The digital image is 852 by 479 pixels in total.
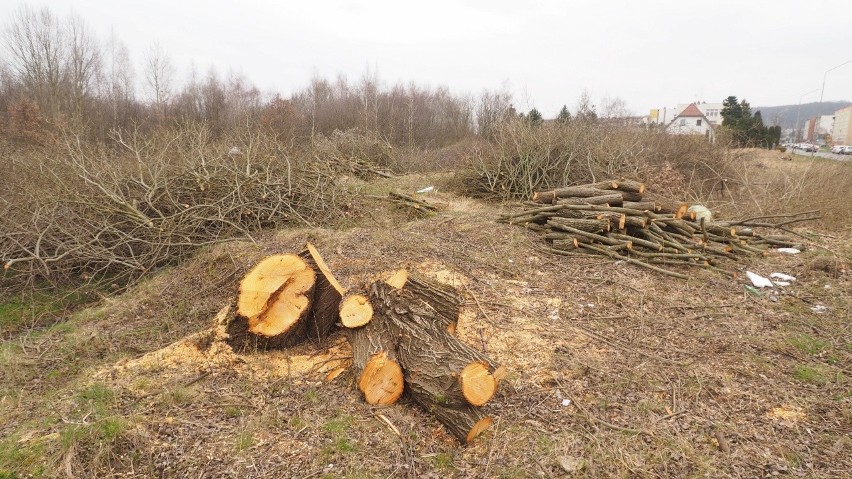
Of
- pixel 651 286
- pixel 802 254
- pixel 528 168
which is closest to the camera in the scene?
pixel 651 286

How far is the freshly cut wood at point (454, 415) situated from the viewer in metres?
3.14

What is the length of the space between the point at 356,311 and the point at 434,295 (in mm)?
770

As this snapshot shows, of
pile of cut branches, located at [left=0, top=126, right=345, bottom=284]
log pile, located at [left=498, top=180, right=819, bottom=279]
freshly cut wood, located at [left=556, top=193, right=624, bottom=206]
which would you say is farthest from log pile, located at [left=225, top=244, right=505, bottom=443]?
freshly cut wood, located at [left=556, top=193, right=624, bottom=206]

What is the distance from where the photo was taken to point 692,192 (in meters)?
12.7

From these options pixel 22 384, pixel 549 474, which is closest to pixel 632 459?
pixel 549 474

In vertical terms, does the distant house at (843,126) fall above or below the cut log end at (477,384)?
above

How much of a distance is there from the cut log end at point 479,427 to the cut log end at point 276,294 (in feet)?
6.04

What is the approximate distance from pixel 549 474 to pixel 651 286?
13.3 ft

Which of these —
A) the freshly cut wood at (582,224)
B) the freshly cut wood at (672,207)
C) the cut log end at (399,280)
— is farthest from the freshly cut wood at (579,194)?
the cut log end at (399,280)

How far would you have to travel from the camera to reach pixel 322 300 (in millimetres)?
4320

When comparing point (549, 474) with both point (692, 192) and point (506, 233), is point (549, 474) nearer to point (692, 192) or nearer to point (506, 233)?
point (506, 233)

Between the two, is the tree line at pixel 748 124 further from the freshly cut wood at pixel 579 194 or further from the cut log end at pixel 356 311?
the cut log end at pixel 356 311

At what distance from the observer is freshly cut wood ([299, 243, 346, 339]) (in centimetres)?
428

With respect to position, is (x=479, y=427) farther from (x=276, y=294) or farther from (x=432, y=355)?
(x=276, y=294)
